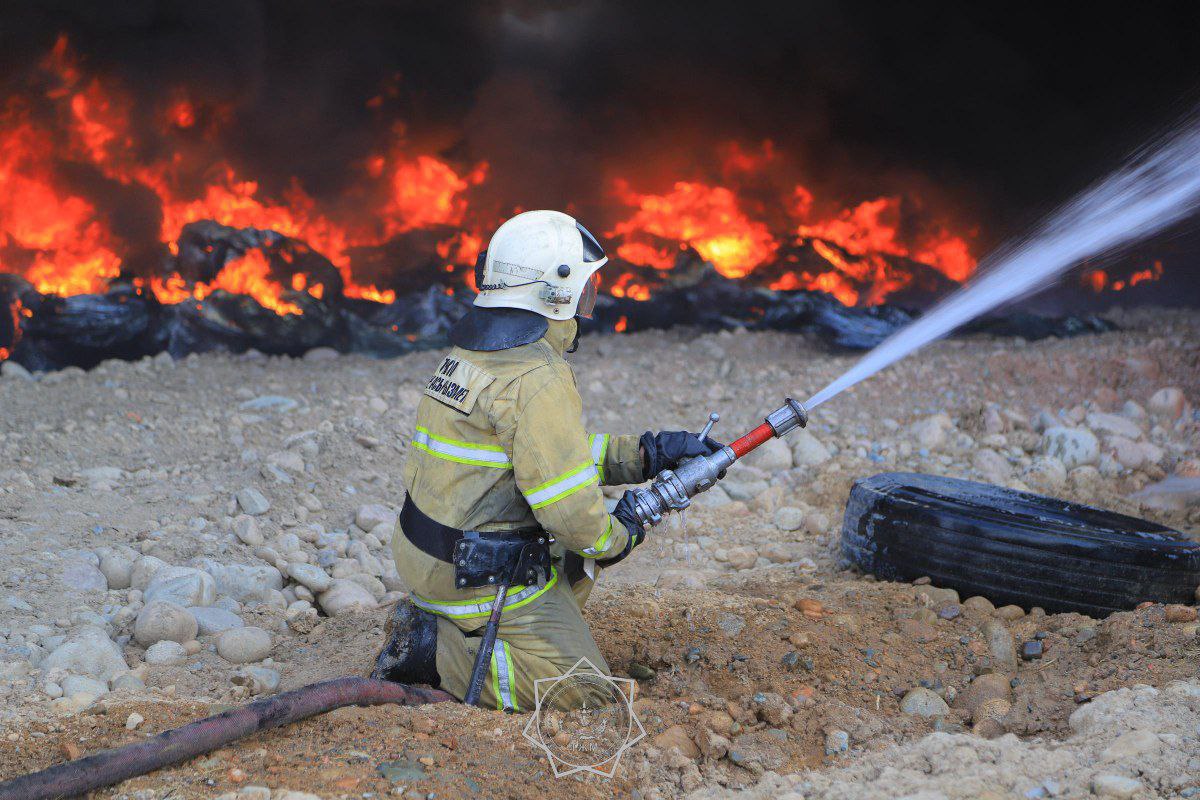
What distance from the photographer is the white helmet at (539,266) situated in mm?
3240

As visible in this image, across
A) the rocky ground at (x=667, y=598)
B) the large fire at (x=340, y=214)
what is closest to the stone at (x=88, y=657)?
the rocky ground at (x=667, y=598)

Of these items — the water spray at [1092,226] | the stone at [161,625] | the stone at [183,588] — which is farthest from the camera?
the water spray at [1092,226]

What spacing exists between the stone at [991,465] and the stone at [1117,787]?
410 centimetres

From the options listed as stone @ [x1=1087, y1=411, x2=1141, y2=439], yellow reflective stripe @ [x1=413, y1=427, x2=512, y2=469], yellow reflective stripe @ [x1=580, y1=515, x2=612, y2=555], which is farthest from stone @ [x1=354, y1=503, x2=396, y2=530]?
stone @ [x1=1087, y1=411, x2=1141, y2=439]

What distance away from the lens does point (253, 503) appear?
5.36m

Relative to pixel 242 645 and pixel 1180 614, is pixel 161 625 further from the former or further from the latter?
pixel 1180 614

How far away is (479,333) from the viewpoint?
323 centimetres

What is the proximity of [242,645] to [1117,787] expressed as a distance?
3.14 metres

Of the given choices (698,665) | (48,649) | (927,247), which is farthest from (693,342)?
(48,649)

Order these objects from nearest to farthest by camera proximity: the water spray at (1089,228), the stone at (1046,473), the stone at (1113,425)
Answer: the stone at (1046,473) → the stone at (1113,425) → the water spray at (1089,228)

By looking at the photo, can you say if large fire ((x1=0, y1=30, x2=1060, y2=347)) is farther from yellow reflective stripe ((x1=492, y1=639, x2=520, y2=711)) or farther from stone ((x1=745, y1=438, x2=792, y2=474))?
yellow reflective stripe ((x1=492, y1=639, x2=520, y2=711))

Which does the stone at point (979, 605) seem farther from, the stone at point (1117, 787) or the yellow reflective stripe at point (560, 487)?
the yellow reflective stripe at point (560, 487)

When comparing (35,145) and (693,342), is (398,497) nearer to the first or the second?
(693,342)

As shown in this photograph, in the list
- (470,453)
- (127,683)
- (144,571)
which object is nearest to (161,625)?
(127,683)
